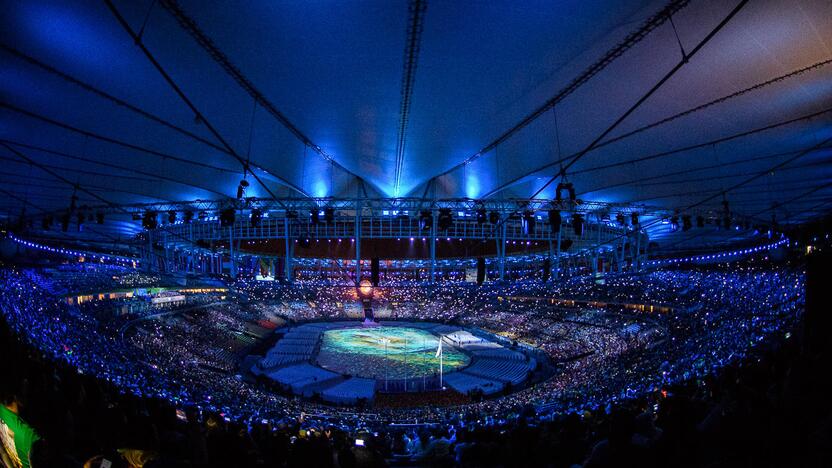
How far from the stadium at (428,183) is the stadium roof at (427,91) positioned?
0.21ft

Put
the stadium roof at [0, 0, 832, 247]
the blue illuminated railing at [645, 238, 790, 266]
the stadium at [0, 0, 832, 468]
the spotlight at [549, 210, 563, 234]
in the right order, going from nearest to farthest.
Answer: the stadium at [0, 0, 832, 468] → the stadium roof at [0, 0, 832, 247] → the spotlight at [549, 210, 563, 234] → the blue illuminated railing at [645, 238, 790, 266]

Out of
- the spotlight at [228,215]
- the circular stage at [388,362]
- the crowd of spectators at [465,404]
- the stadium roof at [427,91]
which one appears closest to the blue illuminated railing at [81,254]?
the crowd of spectators at [465,404]

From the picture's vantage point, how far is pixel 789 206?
1692 centimetres

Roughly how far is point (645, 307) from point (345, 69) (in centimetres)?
2725

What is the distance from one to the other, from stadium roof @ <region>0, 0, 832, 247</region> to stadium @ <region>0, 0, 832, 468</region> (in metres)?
0.06

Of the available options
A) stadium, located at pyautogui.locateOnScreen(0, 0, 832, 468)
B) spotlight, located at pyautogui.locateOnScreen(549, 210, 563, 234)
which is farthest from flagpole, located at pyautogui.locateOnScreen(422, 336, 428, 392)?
spotlight, located at pyautogui.locateOnScreen(549, 210, 563, 234)

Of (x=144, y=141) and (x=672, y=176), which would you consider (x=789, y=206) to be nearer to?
(x=672, y=176)

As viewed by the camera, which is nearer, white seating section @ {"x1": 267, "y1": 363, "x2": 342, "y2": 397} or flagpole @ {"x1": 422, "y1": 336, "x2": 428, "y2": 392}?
white seating section @ {"x1": 267, "y1": 363, "x2": 342, "y2": 397}

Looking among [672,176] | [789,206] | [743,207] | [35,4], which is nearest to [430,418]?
[672,176]

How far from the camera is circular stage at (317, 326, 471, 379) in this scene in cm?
2323

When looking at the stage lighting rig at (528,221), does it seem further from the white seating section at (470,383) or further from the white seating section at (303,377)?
the white seating section at (303,377)

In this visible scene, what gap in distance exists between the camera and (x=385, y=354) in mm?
27484

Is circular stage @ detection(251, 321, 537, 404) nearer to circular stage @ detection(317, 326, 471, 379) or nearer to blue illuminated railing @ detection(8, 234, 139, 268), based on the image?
circular stage @ detection(317, 326, 471, 379)

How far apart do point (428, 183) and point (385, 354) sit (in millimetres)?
13637
